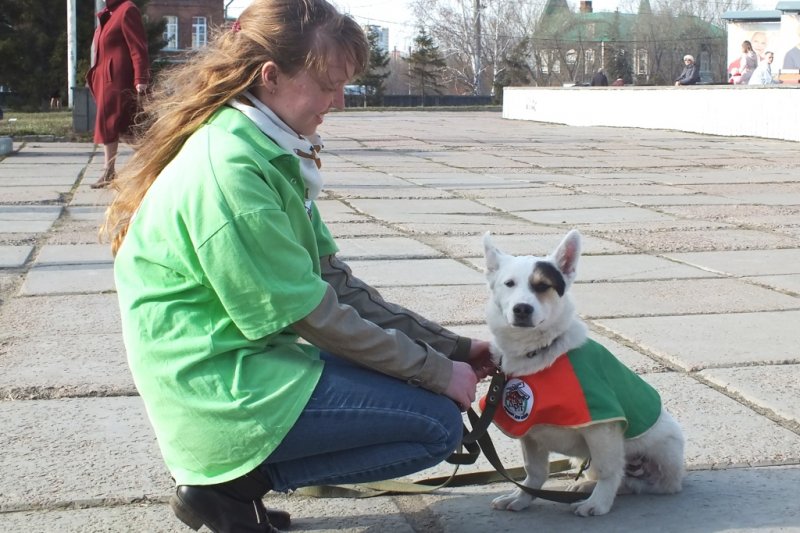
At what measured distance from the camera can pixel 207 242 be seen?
256 cm

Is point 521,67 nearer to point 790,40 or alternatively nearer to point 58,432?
point 790,40

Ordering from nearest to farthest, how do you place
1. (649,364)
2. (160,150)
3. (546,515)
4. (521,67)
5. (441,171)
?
1. (160,150)
2. (546,515)
3. (649,364)
4. (441,171)
5. (521,67)

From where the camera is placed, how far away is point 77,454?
139 inches

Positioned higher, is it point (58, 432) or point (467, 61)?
point (467, 61)

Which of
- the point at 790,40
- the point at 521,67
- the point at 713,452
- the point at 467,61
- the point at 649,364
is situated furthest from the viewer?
the point at 467,61

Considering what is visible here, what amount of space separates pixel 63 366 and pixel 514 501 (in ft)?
7.45

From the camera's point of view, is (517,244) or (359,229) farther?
(359,229)

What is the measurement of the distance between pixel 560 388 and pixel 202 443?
3.37 feet

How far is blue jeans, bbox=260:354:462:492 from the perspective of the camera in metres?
2.72

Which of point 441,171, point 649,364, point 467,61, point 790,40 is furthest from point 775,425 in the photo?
point 467,61

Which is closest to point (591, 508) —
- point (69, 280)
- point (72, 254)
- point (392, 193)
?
point (69, 280)

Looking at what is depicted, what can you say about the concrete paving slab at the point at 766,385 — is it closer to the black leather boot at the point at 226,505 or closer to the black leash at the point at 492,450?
the black leash at the point at 492,450

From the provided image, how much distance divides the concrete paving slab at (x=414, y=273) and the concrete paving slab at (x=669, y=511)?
311 centimetres

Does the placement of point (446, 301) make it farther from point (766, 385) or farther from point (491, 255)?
point (491, 255)
